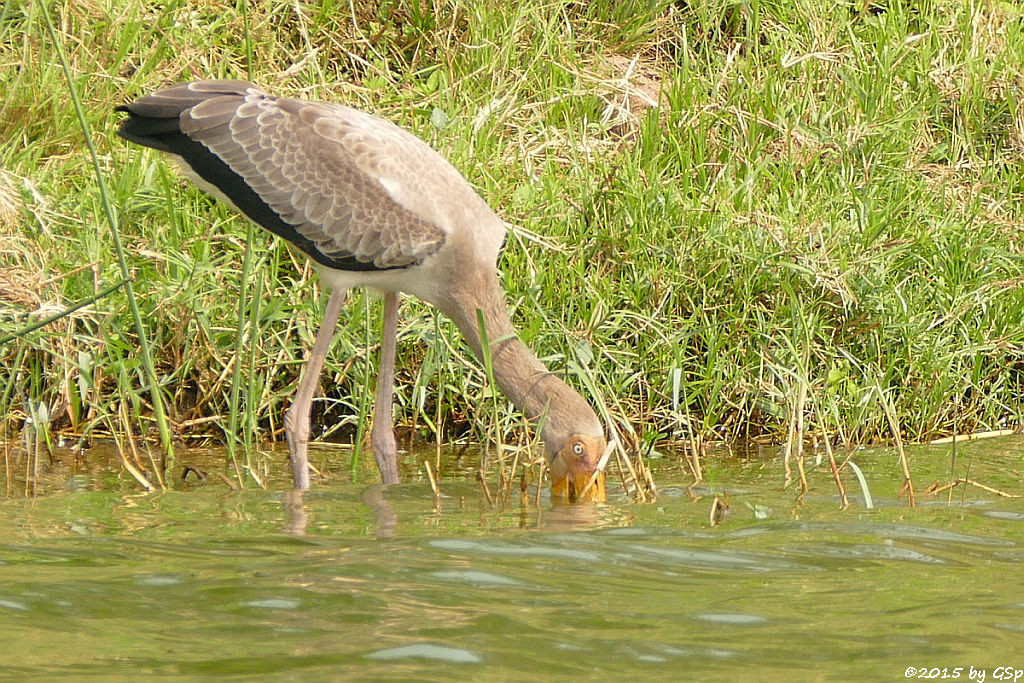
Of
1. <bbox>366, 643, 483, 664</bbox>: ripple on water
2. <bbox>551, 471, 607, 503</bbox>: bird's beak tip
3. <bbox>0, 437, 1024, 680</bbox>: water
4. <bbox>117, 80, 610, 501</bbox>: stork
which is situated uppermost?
<bbox>117, 80, 610, 501</bbox>: stork

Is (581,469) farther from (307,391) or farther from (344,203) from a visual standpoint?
(344,203)

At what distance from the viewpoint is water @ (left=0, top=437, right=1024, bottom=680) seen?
289 centimetres

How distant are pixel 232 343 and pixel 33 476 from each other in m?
1.21

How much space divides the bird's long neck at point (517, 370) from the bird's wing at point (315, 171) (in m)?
0.23

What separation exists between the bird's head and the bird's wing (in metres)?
0.97

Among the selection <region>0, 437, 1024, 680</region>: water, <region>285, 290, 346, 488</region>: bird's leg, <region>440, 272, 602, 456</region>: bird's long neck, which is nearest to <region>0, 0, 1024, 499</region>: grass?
<region>440, 272, 602, 456</region>: bird's long neck

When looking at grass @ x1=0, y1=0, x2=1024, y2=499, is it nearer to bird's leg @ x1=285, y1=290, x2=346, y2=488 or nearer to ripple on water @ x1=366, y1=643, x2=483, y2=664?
bird's leg @ x1=285, y1=290, x2=346, y2=488

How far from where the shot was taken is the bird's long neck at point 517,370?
4.87m

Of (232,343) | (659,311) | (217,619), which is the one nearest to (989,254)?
(659,311)

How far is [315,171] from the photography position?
5410 millimetres

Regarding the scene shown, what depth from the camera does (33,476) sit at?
16.4 feet

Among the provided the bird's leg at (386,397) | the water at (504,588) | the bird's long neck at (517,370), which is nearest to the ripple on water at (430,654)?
the water at (504,588)

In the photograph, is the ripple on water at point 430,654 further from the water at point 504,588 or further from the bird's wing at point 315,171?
the bird's wing at point 315,171

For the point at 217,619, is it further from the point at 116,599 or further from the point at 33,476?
A: the point at 33,476
